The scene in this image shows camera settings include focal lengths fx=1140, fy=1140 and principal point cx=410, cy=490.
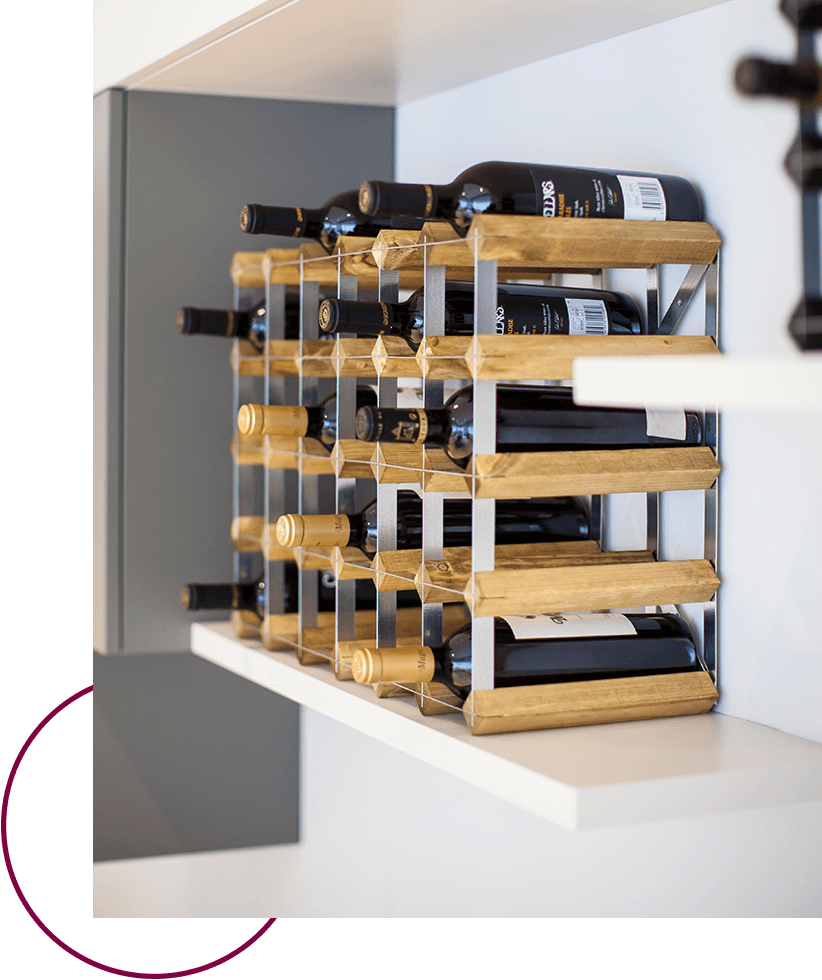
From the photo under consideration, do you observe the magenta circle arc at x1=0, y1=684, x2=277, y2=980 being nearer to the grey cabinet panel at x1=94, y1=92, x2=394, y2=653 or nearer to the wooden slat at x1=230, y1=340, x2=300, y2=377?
the grey cabinet panel at x1=94, y1=92, x2=394, y2=653

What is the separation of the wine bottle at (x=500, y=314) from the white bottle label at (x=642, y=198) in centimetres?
10

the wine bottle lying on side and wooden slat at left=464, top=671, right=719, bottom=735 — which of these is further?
the wine bottle lying on side

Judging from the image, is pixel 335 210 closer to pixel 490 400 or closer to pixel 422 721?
pixel 490 400

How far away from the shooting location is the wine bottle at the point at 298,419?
3.84ft

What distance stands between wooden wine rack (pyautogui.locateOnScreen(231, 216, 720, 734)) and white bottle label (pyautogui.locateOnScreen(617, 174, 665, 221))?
1 centimetres

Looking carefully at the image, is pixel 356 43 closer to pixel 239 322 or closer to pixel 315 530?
pixel 239 322

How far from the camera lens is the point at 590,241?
3.04 feet

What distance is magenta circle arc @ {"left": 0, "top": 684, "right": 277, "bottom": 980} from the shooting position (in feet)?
4.99

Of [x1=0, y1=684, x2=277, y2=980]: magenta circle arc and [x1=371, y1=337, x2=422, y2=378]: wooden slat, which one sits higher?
[x1=371, y1=337, x2=422, y2=378]: wooden slat

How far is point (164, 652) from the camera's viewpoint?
1490 millimetres

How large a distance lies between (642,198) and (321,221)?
1.18 feet

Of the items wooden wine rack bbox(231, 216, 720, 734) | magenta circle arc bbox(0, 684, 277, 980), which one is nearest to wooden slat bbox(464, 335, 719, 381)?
wooden wine rack bbox(231, 216, 720, 734)

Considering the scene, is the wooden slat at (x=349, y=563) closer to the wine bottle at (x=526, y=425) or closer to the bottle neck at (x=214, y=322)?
the wine bottle at (x=526, y=425)

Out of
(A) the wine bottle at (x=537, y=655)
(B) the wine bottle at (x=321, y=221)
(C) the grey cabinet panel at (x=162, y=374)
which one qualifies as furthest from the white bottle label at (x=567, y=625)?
(C) the grey cabinet panel at (x=162, y=374)
